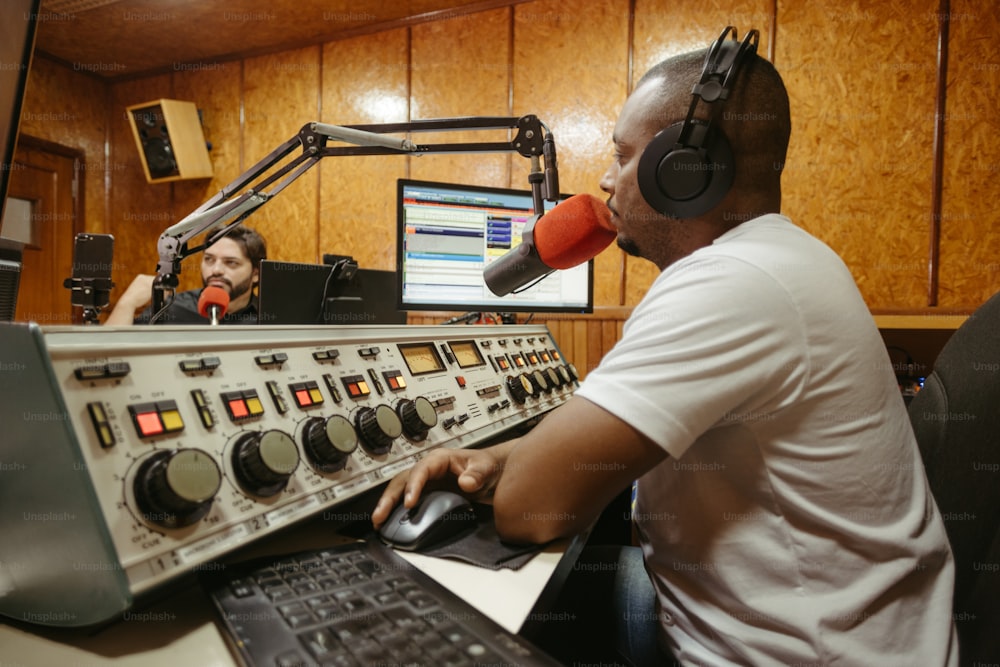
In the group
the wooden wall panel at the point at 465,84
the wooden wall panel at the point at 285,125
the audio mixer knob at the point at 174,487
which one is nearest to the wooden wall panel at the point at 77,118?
the wooden wall panel at the point at 285,125

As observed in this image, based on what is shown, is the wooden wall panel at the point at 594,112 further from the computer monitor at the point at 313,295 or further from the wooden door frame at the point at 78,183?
the computer monitor at the point at 313,295

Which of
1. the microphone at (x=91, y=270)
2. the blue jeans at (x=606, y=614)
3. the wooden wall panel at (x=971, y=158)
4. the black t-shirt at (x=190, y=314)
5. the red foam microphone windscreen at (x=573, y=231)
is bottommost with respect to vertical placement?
the blue jeans at (x=606, y=614)

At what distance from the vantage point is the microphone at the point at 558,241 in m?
1.04

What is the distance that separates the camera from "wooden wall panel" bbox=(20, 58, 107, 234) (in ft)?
14.7

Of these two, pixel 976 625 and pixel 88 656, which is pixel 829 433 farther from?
pixel 88 656

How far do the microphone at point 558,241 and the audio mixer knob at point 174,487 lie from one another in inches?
27.9

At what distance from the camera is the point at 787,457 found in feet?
2.28

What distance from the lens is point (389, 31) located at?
3896 mm

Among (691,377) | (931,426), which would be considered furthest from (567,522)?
(931,426)

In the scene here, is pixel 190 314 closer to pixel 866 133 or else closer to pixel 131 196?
pixel 131 196

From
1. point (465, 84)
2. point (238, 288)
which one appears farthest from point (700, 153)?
point (465, 84)

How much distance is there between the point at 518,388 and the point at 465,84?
9.99ft

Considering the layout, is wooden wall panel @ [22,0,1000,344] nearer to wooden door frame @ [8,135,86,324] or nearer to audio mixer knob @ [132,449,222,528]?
wooden door frame @ [8,135,86,324]

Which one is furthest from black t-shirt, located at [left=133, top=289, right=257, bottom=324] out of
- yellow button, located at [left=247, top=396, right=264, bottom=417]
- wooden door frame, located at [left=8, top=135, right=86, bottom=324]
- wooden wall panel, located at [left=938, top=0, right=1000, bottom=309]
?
wooden wall panel, located at [left=938, top=0, right=1000, bottom=309]
